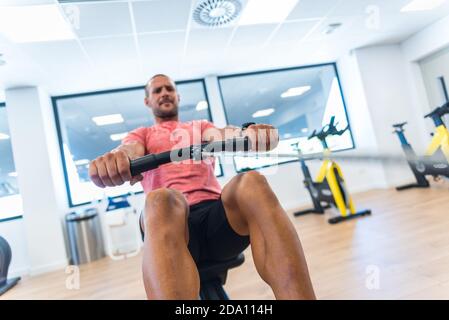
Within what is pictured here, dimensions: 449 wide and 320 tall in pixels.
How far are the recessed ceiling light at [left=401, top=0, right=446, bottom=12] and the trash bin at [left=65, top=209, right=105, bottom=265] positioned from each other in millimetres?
4261

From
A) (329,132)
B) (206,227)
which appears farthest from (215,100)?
(206,227)

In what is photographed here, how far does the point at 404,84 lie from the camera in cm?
439

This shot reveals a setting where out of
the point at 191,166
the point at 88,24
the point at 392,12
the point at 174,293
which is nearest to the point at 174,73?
the point at 88,24

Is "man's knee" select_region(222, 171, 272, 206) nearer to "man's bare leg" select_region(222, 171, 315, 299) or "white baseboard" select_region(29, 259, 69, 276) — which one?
"man's bare leg" select_region(222, 171, 315, 299)

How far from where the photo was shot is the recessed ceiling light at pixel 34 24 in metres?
2.10

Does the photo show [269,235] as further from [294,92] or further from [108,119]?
[294,92]

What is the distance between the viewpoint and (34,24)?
88.7 inches

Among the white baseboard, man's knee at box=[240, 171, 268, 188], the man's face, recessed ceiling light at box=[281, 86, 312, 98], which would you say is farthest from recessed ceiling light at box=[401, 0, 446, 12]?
the white baseboard

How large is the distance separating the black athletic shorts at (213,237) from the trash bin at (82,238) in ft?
9.23

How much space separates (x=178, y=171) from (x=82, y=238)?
2773 millimetres

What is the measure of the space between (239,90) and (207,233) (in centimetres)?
389

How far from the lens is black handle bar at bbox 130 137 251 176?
65 centimetres

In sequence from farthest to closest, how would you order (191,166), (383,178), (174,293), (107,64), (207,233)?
(383,178), (107,64), (191,166), (207,233), (174,293)
